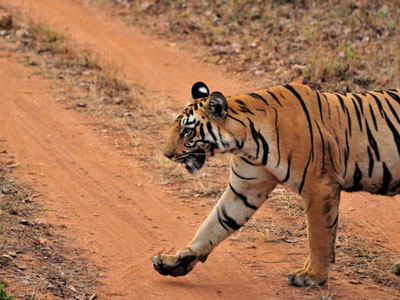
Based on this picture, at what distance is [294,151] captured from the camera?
4758 millimetres

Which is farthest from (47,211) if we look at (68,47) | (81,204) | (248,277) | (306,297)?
(68,47)

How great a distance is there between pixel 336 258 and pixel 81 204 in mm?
2282

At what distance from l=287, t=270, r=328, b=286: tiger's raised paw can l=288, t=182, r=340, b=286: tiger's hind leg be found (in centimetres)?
5

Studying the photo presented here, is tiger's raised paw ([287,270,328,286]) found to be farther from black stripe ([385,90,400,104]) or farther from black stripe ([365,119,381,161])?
black stripe ([385,90,400,104])

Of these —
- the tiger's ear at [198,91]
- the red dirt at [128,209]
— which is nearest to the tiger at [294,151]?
the tiger's ear at [198,91]

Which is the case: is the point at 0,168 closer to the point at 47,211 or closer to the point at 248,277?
the point at 47,211

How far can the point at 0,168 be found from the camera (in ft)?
22.9

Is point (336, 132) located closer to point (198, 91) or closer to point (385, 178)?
point (385, 178)

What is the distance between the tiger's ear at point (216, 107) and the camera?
15.2 feet

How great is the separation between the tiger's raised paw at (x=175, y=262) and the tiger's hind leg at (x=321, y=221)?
840mm

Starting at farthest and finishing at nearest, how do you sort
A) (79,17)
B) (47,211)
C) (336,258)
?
(79,17)
(47,211)
(336,258)

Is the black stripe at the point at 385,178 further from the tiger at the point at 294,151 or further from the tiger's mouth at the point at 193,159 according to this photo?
the tiger's mouth at the point at 193,159

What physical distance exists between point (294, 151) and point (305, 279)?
90 cm

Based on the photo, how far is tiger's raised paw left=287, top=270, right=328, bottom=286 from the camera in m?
4.94
